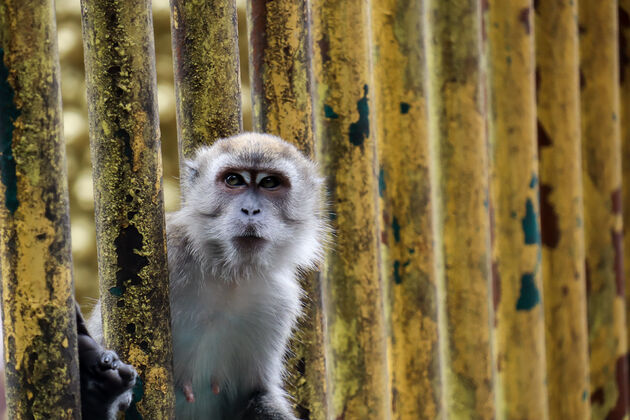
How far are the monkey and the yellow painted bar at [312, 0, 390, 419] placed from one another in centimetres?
11

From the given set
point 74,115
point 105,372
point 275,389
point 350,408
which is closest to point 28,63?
point 105,372

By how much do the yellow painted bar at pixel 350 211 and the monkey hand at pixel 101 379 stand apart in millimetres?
532

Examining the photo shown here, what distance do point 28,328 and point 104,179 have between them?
0.87 feet

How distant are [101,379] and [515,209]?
49.1 inches

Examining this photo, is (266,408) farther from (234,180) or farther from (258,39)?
(258,39)

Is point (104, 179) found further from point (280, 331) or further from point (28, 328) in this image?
point (280, 331)

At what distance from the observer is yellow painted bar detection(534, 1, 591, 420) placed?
2139 millimetres

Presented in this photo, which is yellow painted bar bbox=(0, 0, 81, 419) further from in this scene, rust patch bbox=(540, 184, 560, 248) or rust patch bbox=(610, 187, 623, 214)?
rust patch bbox=(610, 187, 623, 214)

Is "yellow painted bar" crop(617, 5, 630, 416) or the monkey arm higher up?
"yellow painted bar" crop(617, 5, 630, 416)

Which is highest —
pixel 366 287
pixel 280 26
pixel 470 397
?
pixel 280 26

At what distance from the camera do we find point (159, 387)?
1179 mm

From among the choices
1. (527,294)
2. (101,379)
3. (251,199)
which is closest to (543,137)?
(527,294)

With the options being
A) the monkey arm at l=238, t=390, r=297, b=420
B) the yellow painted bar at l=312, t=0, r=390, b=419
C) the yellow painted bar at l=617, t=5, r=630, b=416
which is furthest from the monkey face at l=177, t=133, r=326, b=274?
the yellow painted bar at l=617, t=5, r=630, b=416

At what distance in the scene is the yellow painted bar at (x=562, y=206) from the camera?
84.2 inches
